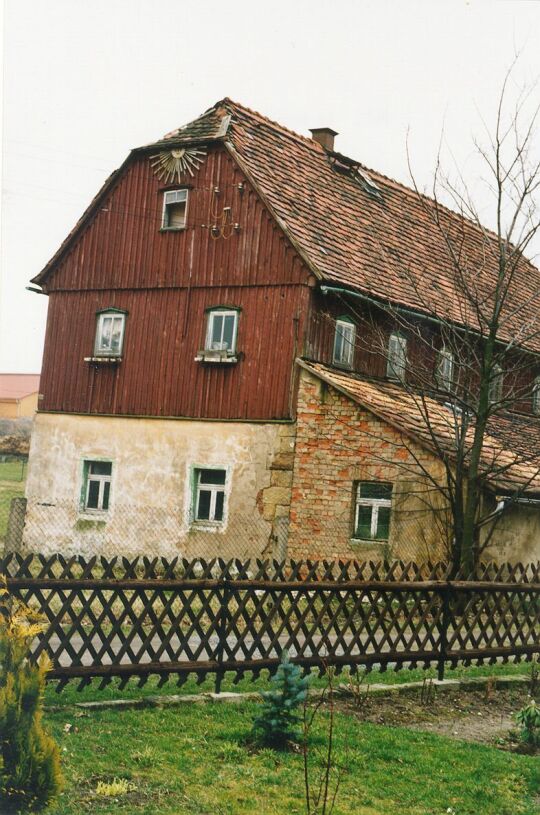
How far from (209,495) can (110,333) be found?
4.94 metres

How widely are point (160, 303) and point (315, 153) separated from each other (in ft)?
20.6

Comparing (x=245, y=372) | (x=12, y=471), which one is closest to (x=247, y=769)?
(x=245, y=372)

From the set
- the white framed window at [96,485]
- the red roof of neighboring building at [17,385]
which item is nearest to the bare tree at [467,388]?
the white framed window at [96,485]

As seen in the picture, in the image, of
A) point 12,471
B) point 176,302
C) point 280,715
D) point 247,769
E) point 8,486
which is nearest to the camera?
point 247,769

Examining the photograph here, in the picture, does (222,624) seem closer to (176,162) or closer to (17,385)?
(176,162)

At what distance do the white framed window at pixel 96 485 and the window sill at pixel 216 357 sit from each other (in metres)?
3.47

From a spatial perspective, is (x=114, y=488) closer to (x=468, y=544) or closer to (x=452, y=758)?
(x=468, y=544)

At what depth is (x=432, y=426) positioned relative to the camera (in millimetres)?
18375

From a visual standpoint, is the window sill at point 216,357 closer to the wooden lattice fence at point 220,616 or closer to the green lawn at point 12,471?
the wooden lattice fence at point 220,616

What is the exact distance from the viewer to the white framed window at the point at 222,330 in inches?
824

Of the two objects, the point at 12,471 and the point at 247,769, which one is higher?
the point at 12,471

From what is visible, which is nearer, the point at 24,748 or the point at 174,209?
the point at 24,748

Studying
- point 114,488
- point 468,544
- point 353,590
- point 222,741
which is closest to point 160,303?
point 114,488

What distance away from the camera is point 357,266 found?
68.8 ft
